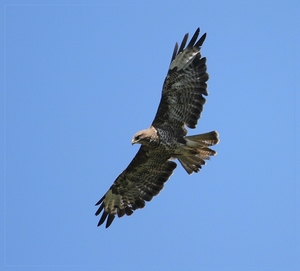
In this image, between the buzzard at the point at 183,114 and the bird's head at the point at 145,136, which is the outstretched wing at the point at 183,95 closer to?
the buzzard at the point at 183,114

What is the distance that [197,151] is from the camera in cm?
1502

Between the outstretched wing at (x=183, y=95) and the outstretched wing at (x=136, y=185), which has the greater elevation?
the outstretched wing at (x=183, y=95)

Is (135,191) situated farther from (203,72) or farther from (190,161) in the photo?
(203,72)

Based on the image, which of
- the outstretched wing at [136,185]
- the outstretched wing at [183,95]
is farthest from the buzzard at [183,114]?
the outstretched wing at [136,185]

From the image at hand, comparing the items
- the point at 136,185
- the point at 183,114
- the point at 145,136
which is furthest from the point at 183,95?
the point at 136,185

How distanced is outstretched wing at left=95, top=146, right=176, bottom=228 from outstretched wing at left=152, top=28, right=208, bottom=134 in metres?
0.97

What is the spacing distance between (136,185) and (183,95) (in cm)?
217

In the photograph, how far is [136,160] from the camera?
Answer: 15555mm

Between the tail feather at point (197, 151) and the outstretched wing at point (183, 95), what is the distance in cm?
25

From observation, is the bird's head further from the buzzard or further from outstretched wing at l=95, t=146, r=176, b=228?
outstretched wing at l=95, t=146, r=176, b=228

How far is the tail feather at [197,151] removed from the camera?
14930mm

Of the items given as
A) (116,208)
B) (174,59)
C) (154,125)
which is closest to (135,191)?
(116,208)

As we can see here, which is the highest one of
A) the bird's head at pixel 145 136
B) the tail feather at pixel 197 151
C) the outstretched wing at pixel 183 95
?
the outstretched wing at pixel 183 95

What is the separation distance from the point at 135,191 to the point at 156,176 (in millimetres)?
A: 531
